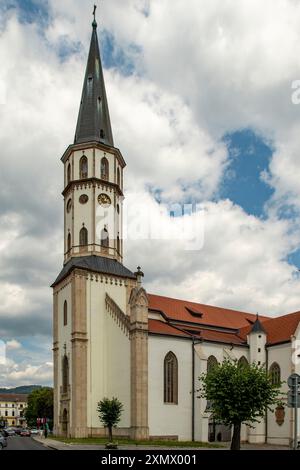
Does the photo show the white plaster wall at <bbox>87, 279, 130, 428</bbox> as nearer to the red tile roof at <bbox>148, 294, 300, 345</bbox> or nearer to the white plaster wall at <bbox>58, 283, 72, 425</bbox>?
the white plaster wall at <bbox>58, 283, 72, 425</bbox>

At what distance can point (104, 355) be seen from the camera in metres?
52.9

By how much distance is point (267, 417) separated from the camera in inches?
2249

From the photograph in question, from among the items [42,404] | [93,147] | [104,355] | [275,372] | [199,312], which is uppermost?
[93,147]

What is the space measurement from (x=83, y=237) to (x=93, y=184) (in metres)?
5.79

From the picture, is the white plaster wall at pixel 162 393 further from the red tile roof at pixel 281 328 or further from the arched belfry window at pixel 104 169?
the arched belfry window at pixel 104 169

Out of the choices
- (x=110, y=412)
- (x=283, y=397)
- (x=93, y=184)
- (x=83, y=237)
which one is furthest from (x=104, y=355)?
(x=283, y=397)

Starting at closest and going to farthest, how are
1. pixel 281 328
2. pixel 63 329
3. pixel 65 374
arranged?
pixel 65 374 → pixel 63 329 → pixel 281 328

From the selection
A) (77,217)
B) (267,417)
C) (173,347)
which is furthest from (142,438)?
(77,217)

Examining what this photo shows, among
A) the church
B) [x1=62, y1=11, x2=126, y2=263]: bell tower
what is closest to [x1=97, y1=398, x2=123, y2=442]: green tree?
the church

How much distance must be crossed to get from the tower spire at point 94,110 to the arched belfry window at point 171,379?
2409cm

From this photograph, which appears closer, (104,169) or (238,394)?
(238,394)

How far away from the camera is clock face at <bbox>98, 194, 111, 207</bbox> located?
2259 inches

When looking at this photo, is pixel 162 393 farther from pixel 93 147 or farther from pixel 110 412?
pixel 93 147
